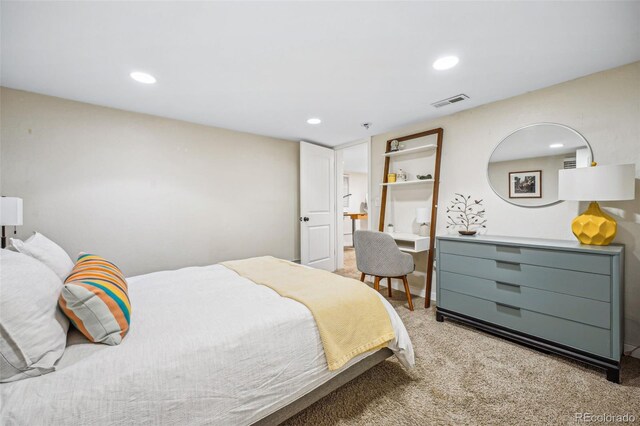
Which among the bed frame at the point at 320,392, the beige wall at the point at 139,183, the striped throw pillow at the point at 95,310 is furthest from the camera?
the beige wall at the point at 139,183

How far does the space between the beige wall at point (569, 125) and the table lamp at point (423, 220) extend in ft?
0.50

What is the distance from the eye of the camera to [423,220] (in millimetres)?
Answer: 3238

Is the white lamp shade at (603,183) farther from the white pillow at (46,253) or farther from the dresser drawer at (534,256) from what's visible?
the white pillow at (46,253)

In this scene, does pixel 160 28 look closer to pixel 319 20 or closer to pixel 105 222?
pixel 319 20

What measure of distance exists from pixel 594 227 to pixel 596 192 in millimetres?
307

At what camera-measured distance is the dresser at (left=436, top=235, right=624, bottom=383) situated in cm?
173

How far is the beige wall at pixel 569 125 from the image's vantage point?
6.60 ft

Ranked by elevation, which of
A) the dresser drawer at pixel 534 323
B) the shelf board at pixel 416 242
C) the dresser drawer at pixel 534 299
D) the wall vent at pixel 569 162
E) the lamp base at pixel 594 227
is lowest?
the dresser drawer at pixel 534 323

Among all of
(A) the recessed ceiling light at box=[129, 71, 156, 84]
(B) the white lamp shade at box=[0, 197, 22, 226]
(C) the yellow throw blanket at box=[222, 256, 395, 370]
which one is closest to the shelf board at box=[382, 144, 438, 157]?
(C) the yellow throw blanket at box=[222, 256, 395, 370]

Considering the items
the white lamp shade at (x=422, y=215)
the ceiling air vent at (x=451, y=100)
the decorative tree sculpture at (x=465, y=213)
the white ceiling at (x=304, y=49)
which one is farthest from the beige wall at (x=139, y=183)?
the decorative tree sculpture at (x=465, y=213)

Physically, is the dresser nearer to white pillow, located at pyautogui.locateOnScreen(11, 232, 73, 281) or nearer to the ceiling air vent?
the ceiling air vent

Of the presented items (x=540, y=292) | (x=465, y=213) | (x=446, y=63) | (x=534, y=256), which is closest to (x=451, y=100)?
(x=446, y=63)

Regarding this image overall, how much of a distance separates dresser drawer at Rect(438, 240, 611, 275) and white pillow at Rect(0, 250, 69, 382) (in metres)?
2.77

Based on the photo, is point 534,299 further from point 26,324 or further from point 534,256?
point 26,324
